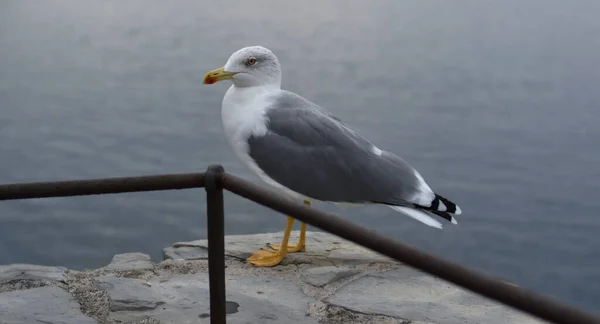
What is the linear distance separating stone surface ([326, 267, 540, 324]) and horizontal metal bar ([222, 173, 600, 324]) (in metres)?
1.19

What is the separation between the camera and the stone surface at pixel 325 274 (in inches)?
123

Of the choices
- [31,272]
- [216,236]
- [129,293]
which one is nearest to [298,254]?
[129,293]

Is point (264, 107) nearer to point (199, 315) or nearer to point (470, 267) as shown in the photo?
point (199, 315)

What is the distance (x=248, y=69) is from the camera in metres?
3.41

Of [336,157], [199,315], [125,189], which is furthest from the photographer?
[336,157]

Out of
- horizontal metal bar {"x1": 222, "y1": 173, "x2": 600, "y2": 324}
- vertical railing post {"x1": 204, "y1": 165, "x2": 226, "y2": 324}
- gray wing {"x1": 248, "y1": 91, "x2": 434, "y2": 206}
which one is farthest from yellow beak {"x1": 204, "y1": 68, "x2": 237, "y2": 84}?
horizontal metal bar {"x1": 222, "y1": 173, "x2": 600, "y2": 324}

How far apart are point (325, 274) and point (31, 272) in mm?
1140

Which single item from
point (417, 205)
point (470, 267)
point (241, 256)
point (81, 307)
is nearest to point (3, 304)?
point (81, 307)

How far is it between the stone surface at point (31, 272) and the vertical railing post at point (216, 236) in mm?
1042

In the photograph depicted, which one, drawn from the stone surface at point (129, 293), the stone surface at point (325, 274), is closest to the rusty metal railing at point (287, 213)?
the stone surface at point (129, 293)

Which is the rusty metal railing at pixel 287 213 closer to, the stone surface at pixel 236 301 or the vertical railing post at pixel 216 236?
the vertical railing post at pixel 216 236

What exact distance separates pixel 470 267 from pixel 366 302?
1549 millimetres

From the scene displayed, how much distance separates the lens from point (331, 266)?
3311mm

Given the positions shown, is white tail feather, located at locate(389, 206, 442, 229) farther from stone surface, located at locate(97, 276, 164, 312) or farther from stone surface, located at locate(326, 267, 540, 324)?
stone surface, located at locate(97, 276, 164, 312)
